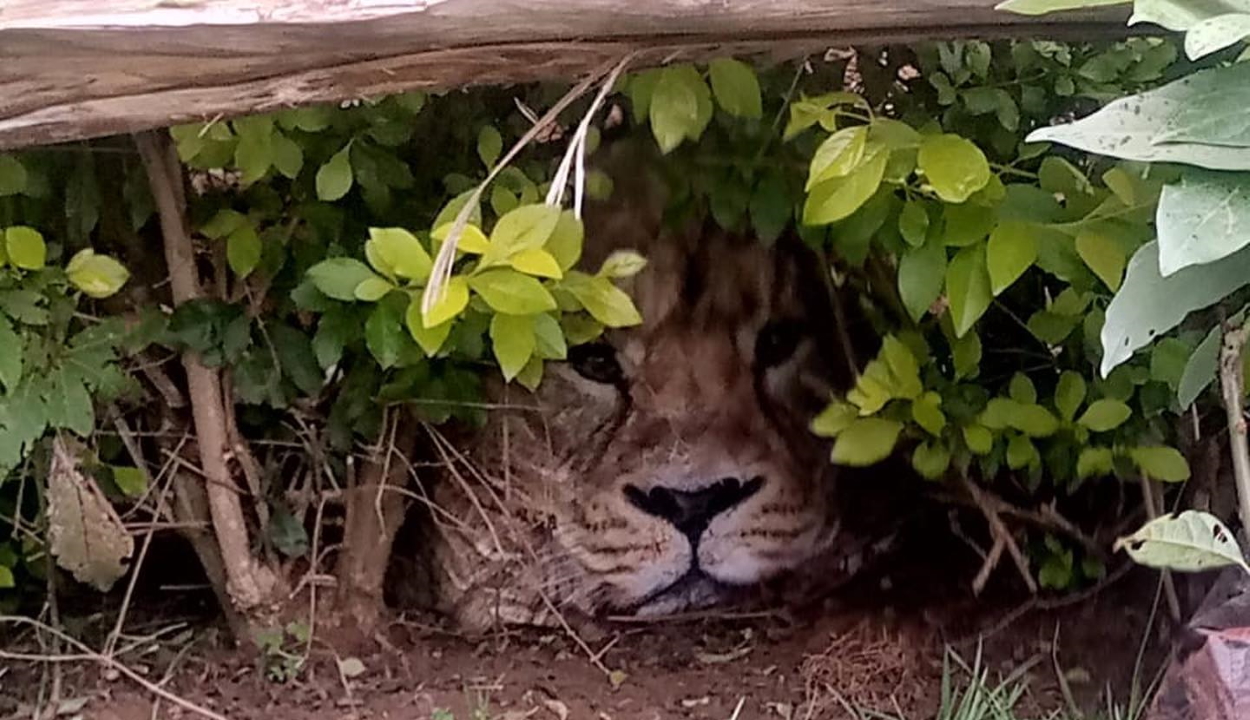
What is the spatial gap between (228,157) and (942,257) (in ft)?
1.93

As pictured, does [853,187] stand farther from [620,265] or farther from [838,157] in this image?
[620,265]

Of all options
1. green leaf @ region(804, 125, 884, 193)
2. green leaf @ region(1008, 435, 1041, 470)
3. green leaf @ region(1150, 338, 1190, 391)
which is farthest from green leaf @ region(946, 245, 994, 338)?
green leaf @ region(1008, 435, 1041, 470)

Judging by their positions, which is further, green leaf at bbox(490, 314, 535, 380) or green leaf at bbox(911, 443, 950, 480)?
green leaf at bbox(911, 443, 950, 480)

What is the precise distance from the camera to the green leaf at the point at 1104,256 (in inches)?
46.5

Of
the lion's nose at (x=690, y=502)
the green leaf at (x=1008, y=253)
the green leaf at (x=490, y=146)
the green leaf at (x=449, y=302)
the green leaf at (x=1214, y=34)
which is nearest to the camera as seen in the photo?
the green leaf at (x=1214, y=34)

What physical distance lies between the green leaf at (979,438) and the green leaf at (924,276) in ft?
1.02

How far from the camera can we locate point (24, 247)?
1298mm

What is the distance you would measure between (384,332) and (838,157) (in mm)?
374

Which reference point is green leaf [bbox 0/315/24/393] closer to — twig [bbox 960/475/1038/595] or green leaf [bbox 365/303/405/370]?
green leaf [bbox 365/303/405/370]

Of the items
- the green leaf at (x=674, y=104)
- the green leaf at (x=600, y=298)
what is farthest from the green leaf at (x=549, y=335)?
the green leaf at (x=674, y=104)

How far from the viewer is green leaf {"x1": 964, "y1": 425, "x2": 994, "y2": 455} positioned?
1.53 metres

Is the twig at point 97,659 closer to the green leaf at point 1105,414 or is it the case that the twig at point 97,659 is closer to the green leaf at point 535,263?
the green leaf at point 535,263

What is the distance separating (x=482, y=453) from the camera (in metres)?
1.70

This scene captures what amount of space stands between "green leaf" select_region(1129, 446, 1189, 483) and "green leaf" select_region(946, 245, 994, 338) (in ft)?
1.13
